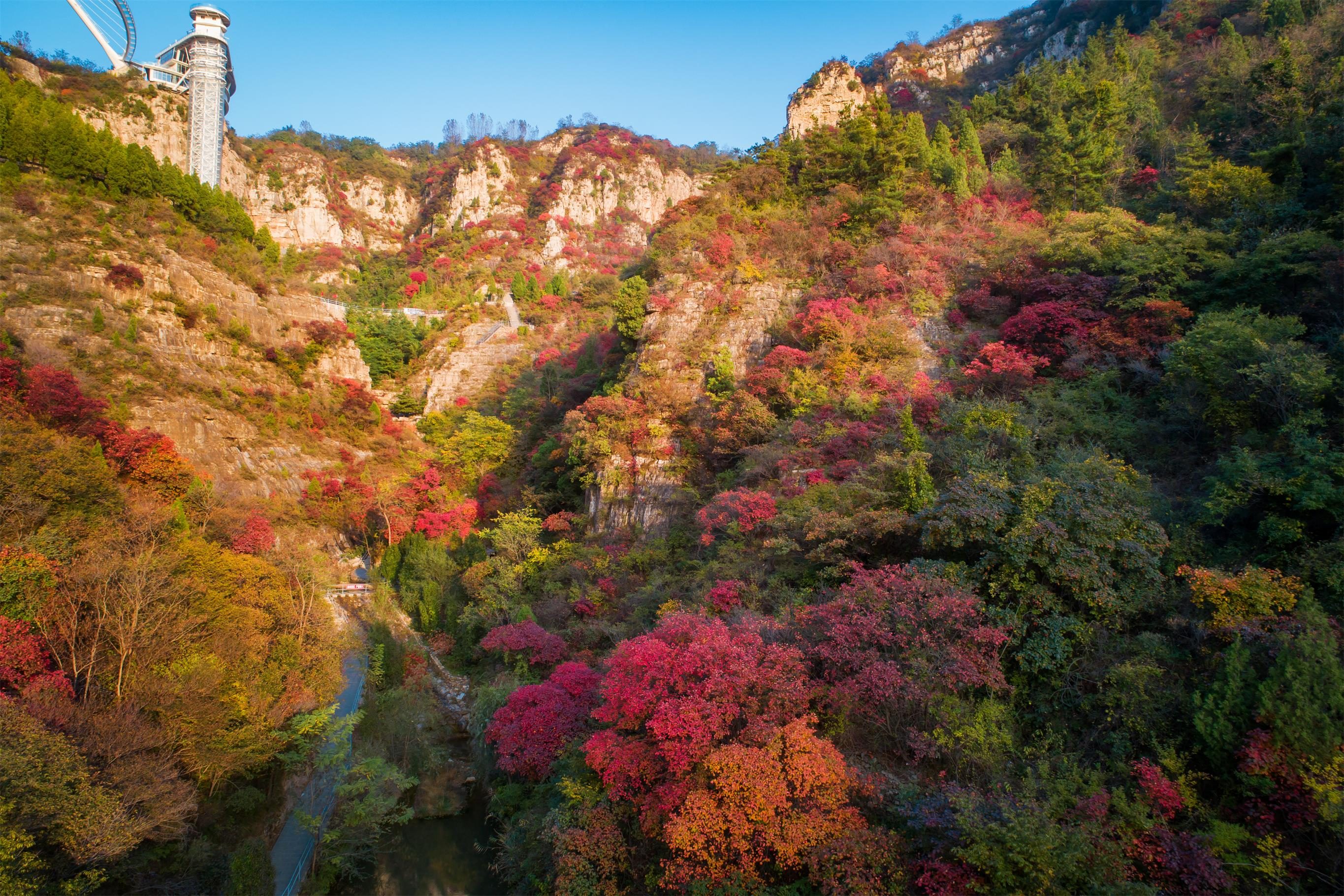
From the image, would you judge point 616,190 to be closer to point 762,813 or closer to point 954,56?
point 954,56

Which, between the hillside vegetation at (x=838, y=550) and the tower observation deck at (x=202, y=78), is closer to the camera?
the hillside vegetation at (x=838, y=550)

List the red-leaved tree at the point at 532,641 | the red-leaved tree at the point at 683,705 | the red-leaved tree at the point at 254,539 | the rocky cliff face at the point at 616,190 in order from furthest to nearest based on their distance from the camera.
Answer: the rocky cliff face at the point at 616,190 → the red-leaved tree at the point at 254,539 → the red-leaved tree at the point at 532,641 → the red-leaved tree at the point at 683,705

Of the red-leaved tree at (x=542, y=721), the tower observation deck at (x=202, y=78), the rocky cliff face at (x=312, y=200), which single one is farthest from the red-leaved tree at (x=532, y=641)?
the rocky cliff face at (x=312, y=200)

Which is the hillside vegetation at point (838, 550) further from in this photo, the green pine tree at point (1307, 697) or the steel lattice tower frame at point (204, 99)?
the steel lattice tower frame at point (204, 99)

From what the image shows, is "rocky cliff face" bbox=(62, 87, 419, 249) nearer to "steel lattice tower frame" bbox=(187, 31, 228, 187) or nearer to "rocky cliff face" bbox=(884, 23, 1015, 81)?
"steel lattice tower frame" bbox=(187, 31, 228, 187)

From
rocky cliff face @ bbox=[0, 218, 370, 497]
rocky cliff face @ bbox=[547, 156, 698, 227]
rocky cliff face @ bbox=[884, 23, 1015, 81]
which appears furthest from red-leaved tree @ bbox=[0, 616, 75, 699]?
rocky cliff face @ bbox=[884, 23, 1015, 81]

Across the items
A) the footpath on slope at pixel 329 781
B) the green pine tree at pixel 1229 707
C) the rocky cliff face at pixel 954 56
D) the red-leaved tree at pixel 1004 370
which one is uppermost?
the rocky cliff face at pixel 954 56
